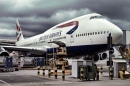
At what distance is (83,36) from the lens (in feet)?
81.0

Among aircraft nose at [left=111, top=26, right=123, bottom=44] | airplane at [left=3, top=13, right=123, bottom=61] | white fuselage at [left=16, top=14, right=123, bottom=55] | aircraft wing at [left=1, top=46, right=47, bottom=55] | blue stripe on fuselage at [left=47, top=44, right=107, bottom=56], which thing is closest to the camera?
aircraft nose at [left=111, top=26, right=123, bottom=44]

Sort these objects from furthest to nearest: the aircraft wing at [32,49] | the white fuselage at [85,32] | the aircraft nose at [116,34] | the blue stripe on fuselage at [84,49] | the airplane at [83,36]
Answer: the aircraft wing at [32,49] < the blue stripe on fuselage at [84,49] < the airplane at [83,36] < the white fuselage at [85,32] < the aircraft nose at [116,34]

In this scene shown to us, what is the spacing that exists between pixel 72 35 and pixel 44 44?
635 centimetres

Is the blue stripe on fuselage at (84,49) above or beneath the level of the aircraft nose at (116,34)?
beneath

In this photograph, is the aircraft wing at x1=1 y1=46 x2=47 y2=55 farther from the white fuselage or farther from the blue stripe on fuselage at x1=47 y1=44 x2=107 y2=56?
the blue stripe on fuselage at x1=47 y1=44 x2=107 y2=56

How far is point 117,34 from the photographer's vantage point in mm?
21703

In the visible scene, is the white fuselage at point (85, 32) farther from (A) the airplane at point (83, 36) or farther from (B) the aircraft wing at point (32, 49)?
(B) the aircraft wing at point (32, 49)

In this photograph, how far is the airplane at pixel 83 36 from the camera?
2258cm

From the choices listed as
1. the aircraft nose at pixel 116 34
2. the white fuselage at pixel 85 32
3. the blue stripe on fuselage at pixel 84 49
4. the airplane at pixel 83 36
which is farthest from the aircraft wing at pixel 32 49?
the aircraft nose at pixel 116 34

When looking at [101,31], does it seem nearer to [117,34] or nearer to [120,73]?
[117,34]

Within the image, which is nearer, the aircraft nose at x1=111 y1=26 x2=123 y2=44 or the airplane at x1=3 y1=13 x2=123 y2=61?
the aircraft nose at x1=111 y1=26 x2=123 y2=44

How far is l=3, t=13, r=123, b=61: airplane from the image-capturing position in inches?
889

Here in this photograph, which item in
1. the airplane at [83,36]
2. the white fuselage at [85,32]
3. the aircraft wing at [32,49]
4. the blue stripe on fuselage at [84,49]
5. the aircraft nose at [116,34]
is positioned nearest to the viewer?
the aircraft nose at [116,34]

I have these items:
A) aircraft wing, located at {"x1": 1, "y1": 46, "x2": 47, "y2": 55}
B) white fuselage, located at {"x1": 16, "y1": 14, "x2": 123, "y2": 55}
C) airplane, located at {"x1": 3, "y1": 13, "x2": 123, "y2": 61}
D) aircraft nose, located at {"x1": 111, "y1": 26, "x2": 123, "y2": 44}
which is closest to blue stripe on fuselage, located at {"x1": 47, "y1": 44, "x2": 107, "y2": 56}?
airplane, located at {"x1": 3, "y1": 13, "x2": 123, "y2": 61}
